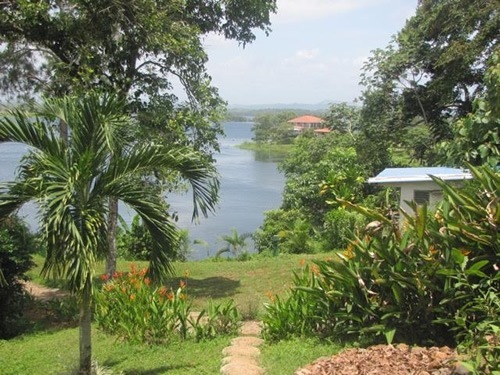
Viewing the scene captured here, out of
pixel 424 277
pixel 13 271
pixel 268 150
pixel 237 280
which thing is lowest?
pixel 268 150

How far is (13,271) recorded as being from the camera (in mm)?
9516

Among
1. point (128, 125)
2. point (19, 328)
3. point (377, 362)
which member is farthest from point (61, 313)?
point (377, 362)

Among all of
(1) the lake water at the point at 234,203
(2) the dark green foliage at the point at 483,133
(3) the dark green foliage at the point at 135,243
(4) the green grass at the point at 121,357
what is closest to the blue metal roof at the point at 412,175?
(1) the lake water at the point at 234,203

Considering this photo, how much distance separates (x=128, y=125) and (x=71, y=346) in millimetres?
3577

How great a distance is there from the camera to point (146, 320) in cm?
683

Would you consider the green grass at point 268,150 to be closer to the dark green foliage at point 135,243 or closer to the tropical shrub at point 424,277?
the dark green foliage at point 135,243

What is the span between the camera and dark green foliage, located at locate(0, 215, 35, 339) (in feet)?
30.3

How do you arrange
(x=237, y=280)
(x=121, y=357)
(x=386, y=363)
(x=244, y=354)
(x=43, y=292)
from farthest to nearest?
(x=43, y=292)
(x=237, y=280)
(x=121, y=357)
(x=244, y=354)
(x=386, y=363)

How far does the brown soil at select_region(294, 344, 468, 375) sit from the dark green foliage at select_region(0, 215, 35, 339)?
243 inches

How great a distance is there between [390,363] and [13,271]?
7.08 m

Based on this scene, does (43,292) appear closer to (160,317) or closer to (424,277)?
(160,317)

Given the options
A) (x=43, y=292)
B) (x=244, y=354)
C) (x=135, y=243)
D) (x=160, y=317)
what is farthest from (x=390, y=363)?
(x=135, y=243)

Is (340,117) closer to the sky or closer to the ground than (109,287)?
closer to the sky

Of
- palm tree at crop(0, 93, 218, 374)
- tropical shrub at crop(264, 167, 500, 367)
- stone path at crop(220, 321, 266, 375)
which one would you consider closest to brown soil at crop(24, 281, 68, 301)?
Result: stone path at crop(220, 321, 266, 375)
